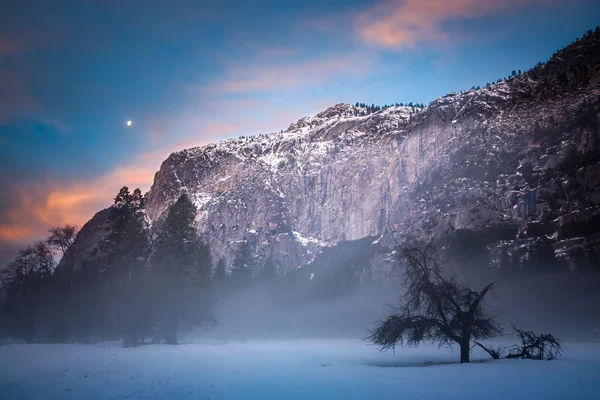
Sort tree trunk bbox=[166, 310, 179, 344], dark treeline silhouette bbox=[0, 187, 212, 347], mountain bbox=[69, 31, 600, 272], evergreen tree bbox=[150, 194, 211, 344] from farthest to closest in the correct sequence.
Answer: mountain bbox=[69, 31, 600, 272] → evergreen tree bbox=[150, 194, 211, 344] → dark treeline silhouette bbox=[0, 187, 212, 347] → tree trunk bbox=[166, 310, 179, 344]

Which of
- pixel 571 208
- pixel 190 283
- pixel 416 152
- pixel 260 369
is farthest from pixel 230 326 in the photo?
pixel 416 152

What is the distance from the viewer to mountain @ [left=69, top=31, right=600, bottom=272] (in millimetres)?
81625

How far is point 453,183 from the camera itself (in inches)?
4749

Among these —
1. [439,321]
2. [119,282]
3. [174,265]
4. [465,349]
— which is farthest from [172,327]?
[465,349]

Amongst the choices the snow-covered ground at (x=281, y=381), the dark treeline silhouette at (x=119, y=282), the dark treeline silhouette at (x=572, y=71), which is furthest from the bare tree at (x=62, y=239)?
the dark treeline silhouette at (x=572, y=71)

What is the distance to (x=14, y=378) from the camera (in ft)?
36.0

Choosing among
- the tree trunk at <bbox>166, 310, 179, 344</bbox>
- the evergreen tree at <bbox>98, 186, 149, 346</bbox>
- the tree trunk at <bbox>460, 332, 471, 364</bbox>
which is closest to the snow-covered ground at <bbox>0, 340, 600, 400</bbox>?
the tree trunk at <bbox>460, 332, 471, 364</bbox>

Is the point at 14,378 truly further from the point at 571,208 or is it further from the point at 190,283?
the point at 571,208

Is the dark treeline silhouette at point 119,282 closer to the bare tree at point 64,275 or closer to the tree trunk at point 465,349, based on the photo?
the bare tree at point 64,275

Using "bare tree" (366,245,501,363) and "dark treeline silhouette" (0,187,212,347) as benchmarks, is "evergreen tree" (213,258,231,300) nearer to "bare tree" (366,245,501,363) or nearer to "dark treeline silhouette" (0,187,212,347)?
"dark treeline silhouette" (0,187,212,347)

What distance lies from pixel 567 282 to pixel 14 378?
72.1m

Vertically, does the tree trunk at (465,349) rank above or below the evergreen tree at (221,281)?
below

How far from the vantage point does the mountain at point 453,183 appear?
81.6 metres

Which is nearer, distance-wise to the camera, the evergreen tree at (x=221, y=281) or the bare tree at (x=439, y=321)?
the bare tree at (x=439, y=321)
